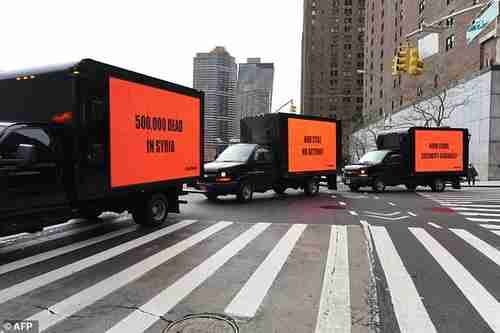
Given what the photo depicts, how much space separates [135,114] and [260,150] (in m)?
7.33

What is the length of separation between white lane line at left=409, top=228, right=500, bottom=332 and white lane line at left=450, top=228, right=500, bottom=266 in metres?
0.69

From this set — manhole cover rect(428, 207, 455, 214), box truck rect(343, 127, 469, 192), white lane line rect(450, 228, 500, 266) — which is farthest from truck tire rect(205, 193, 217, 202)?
box truck rect(343, 127, 469, 192)

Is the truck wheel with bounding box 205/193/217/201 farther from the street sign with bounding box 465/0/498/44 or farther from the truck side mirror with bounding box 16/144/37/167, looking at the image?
the street sign with bounding box 465/0/498/44

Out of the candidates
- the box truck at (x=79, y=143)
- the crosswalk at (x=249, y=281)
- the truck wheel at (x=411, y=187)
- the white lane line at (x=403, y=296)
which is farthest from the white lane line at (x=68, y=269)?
the truck wheel at (x=411, y=187)

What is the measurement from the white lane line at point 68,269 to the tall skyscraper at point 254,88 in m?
34.7

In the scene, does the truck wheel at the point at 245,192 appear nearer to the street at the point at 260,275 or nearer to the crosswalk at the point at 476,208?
the street at the point at 260,275

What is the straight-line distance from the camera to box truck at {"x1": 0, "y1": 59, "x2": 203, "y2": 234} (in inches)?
248

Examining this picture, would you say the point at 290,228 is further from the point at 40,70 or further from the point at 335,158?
the point at 335,158

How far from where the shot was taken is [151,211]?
925cm

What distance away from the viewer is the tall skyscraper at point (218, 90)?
4106 centimetres

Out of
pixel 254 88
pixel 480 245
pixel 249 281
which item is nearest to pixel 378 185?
pixel 480 245

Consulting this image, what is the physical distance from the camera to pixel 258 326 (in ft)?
12.7

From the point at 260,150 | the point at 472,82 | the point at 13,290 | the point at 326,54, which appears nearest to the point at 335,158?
the point at 260,150

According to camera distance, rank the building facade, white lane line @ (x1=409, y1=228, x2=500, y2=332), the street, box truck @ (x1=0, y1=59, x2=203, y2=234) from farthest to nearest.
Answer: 1. the building facade
2. box truck @ (x1=0, y1=59, x2=203, y2=234)
3. white lane line @ (x1=409, y1=228, x2=500, y2=332)
4. the street
